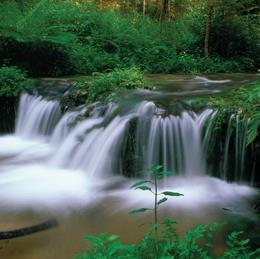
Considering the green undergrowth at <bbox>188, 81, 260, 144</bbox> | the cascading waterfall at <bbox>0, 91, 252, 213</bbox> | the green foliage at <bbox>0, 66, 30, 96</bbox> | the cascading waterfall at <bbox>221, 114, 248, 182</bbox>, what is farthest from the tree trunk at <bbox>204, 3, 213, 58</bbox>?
the cascading waterfall at <bbox>221, 114, 248, 182</bbox>

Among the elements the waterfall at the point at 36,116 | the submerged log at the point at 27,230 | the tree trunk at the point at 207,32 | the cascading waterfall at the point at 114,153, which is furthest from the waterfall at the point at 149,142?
the tree trunk at the point at 207,32

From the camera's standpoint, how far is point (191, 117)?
6.98 m

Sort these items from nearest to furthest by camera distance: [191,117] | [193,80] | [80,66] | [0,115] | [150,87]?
[191,117] → [150,87] → [0,115] → [193,80] → [80,66]

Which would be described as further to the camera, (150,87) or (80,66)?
(80,66)

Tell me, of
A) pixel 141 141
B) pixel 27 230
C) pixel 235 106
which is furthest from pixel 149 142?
pixel 27 230

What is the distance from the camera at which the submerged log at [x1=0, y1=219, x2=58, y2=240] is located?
15.4ft

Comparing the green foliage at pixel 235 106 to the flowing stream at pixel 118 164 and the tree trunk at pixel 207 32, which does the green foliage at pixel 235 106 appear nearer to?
the flowing stream at pixel 118 164

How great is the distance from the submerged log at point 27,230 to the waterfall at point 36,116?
13.6ft

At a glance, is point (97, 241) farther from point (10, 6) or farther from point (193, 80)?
point (10, 6)

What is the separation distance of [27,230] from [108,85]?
180 inches

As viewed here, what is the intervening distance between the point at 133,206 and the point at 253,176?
6.43ft

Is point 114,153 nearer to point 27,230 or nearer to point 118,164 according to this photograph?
point 118,164

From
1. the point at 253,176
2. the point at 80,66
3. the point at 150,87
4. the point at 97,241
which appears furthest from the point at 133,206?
the point at 80,66

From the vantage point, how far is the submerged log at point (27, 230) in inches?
184
